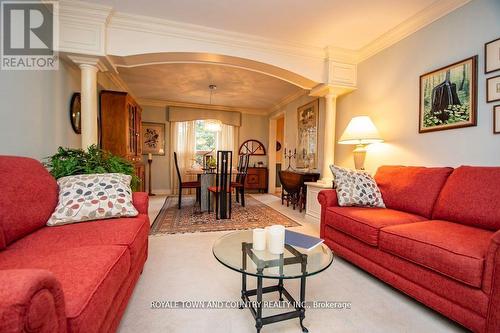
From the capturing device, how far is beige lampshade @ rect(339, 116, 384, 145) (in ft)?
9.06

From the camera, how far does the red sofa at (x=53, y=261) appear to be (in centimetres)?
55

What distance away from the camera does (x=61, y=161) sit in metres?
2.04

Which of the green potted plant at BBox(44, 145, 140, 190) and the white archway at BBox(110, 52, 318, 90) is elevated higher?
Result: the white archway at BBox(110, 52, 318, 90)

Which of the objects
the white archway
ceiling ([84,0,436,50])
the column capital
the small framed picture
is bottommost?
the small framed picture

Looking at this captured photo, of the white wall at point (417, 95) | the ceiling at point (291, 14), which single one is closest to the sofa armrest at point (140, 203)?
the ceiling at point (291, 14)

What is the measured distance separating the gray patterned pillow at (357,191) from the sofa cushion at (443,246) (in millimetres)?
545

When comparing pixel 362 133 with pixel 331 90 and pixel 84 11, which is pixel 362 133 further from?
pixel 84 11

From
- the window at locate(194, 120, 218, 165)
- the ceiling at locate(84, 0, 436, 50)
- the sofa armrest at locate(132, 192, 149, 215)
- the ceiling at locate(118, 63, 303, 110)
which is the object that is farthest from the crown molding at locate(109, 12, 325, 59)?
the window at locate(194, 120, 218, 165)

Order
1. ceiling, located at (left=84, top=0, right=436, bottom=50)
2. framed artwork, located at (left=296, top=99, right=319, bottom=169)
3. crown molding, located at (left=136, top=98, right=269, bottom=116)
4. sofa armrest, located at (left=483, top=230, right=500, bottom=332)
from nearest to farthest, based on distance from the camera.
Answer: sofa armrest, located at (left=483, top=230, right=500, bottom=332) < ceiling, located at (left=84, top=0, right=436, bottom=50) < framed artwork, located at (left=296, top=99, right=319, bottom=169) < crown molding, located at (left=136, top=98, right=269, bottom=116)

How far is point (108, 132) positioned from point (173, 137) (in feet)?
8.50

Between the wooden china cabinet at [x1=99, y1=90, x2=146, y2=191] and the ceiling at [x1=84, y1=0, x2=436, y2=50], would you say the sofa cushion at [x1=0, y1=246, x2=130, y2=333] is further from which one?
the wooden china cabinet at [x1=99, y1=90, x2=146, y2=191]

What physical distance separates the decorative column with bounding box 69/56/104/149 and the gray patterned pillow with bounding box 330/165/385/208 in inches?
Answer: 109

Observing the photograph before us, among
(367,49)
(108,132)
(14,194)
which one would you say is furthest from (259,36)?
(14,194)

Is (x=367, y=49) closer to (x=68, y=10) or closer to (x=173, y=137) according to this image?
(x=68, y=10)
